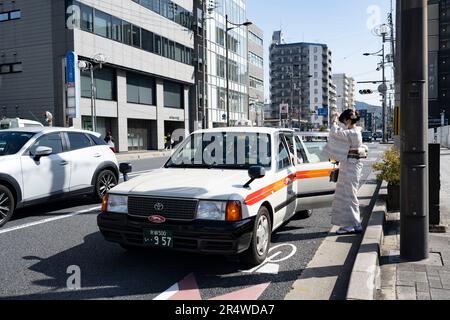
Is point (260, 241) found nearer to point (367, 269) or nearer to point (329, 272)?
point (329, 272)

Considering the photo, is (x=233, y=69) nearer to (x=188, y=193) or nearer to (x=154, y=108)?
(x=154, y=108)

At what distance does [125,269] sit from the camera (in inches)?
183

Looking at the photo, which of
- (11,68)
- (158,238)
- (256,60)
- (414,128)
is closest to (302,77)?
(256,60)

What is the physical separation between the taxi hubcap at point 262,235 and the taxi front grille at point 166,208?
2.65 ft

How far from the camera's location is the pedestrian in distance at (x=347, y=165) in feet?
18.8

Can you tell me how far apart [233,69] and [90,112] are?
3026cm

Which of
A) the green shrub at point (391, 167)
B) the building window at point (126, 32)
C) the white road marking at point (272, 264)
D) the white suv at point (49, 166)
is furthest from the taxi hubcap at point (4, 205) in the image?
the building window at point (126, 32)

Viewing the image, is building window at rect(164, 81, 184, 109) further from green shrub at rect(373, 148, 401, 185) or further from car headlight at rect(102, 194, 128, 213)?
car headlight at rect(102, 194, 128, 213)

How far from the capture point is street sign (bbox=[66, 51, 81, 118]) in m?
25.3

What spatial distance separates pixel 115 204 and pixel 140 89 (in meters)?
32.0

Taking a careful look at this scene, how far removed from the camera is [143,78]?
35.8m

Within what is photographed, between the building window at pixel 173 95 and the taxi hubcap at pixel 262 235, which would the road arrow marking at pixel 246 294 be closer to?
the taxi hubcap at pixel 262 235

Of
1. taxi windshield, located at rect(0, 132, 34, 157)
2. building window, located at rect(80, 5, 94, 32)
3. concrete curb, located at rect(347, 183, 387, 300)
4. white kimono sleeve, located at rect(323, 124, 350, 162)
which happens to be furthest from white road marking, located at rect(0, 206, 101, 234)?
building window, located at rect(80, 5, 94, 32)
